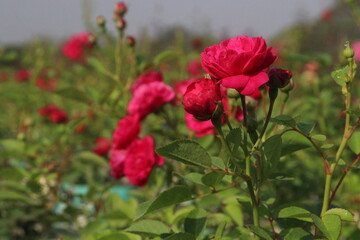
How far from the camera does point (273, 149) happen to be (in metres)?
0.63

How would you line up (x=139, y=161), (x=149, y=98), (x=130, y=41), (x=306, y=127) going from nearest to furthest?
(x=306, y=127) → (x=139, y=161) → (x=149, y=98) → (x=130, y=41)

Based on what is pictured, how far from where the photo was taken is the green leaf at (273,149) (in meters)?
0.62

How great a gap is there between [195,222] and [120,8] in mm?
911

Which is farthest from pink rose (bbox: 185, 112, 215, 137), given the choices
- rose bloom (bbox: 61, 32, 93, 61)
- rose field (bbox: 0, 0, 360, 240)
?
rose bloom (bbox: 61, 32, 93, 61)

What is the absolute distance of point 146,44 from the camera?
140 inches

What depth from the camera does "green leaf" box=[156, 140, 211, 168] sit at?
569 millimetres

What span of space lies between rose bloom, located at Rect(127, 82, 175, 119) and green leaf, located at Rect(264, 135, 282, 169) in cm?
58

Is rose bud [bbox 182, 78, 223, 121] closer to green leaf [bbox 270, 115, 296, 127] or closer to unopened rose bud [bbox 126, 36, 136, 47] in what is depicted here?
green leaf [bbox 270, 115, 296, 127]

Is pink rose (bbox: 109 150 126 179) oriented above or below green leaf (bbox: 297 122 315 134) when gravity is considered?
below

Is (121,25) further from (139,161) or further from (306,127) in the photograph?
(306,127)

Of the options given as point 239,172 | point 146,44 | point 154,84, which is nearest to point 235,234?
point 239,172

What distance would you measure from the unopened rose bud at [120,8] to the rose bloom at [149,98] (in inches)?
14.4

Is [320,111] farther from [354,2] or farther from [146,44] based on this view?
[146,44]

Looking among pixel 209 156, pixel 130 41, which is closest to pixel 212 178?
pixel 209 156
